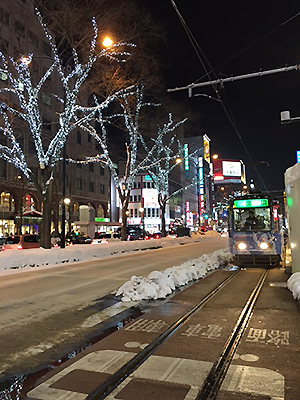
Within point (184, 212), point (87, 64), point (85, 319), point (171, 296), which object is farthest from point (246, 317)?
point (184, 212)

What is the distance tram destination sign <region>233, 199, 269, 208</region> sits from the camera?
17.0 metres

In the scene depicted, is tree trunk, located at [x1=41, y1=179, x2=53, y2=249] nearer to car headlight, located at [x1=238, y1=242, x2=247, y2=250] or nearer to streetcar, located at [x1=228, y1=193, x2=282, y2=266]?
streetcar, located at [x1=228, y1=193, x2=282, y2=266]

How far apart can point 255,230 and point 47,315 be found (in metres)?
11.6

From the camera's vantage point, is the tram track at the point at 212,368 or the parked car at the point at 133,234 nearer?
the tram track at the point at 212,368

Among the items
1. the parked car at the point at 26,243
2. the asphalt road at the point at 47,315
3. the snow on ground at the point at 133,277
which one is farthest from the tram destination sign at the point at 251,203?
the parked car at the point at 26,243

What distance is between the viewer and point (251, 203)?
17.2 metres

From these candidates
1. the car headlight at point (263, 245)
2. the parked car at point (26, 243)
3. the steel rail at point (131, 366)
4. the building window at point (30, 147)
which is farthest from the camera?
the building window at point (30, 147)

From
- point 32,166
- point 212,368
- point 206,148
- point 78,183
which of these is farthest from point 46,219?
point 206,148

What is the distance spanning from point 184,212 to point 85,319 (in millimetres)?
94996

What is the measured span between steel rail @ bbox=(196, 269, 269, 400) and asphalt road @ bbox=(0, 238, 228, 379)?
2263mm

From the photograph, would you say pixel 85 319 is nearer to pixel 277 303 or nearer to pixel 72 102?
pixel 277 303

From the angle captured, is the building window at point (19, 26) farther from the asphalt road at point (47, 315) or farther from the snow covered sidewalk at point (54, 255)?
the asphalt road at point (47, 315)

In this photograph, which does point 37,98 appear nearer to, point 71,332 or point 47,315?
point 47,315

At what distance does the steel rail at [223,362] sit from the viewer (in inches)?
158
